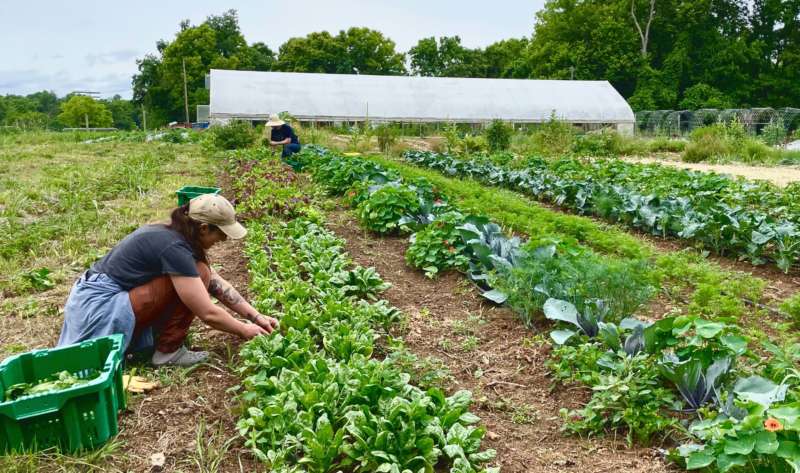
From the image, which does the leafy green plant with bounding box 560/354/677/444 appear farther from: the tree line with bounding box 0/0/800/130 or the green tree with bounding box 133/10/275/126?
the green tree with bounding box 133/10/275/126

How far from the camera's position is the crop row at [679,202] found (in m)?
6.05

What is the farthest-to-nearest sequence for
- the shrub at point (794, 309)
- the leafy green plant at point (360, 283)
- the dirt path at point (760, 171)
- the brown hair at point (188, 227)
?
the dirt path at point (760, 171) → the leafy green plant at point (360, 283) → the shrub at point (794, 309) → the brown hair at point (188, 227)

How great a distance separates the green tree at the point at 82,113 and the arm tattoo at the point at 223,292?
7187cm

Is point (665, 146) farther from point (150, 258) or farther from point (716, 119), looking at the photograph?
point (150, 258)

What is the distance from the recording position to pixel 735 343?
2.71 metres

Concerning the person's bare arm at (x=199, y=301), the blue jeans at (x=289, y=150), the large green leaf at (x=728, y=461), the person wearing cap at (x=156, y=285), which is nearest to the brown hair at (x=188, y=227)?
the person wearing cap at (x=156, y=285)

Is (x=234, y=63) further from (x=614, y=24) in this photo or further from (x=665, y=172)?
(x=665, y=172)

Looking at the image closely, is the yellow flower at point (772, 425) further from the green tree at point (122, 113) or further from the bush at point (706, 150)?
the green tree at point (122, 113)

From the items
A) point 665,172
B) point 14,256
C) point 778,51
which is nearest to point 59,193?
point 14,256

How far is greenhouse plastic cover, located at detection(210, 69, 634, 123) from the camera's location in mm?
25078

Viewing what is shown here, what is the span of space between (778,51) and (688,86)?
252 inches

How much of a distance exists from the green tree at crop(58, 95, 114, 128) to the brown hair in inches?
2834

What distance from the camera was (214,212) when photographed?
10.8 ft

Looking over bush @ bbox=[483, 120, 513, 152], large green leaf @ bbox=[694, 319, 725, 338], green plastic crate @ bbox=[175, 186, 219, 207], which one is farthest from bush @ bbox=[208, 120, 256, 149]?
large green leaf @ bbox=[694, 319, 725, 338]
